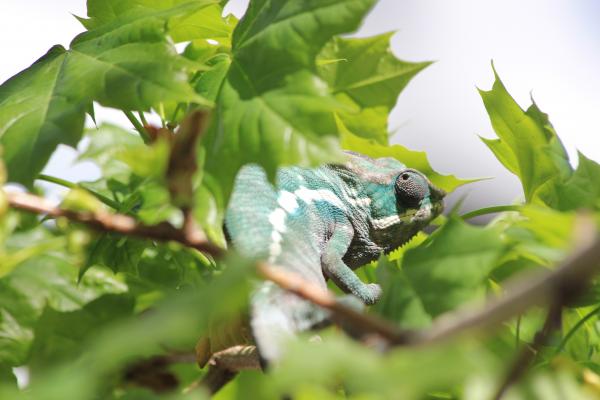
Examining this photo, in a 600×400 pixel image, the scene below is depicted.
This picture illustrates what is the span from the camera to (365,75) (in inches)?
45.9

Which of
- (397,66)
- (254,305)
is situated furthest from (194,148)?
(397,66)

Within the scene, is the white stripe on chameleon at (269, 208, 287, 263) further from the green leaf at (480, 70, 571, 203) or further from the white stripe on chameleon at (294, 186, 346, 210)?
the green leaf at (480, 70, 571, 203)

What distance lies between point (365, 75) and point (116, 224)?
0.69 meters

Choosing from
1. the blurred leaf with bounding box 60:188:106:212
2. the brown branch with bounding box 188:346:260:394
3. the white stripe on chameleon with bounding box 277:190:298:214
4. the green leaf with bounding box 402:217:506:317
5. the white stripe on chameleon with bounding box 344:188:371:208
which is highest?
the blurred leaf with bounding box 60:188:106:212

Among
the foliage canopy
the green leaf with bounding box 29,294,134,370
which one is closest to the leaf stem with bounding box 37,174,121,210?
the foliage canopy

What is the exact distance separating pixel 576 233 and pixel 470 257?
0.24 m

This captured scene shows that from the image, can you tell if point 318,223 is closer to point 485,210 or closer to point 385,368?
point 485,210

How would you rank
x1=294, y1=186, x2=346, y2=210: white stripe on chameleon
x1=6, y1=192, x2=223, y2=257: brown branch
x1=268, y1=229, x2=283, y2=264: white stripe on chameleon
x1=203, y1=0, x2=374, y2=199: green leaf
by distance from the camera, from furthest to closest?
x1=294, y1=186, x2=346, y2=210: white stripe on chameleon, x1=268, y1=229, x2=283, y2=264: white stripe on chameleon, x1=203, y1=0, x2=374, y2=199: green leaf, x1=6, y1=192, x2=223, y2=257: brown branch

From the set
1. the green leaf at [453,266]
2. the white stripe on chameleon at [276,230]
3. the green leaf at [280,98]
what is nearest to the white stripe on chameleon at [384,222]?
the white stripe on chameleon at [276,230]

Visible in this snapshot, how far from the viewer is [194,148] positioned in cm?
51

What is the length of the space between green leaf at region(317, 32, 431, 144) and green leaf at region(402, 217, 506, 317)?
529mm

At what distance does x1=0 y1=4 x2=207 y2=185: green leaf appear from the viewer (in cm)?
78

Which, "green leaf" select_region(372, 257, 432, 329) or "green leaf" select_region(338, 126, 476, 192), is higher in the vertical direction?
"green leaf" select_region(372, 257, 432, 329)

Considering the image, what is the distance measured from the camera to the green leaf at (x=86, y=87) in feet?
2.55
